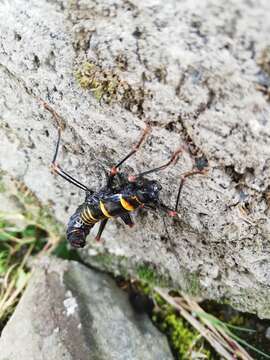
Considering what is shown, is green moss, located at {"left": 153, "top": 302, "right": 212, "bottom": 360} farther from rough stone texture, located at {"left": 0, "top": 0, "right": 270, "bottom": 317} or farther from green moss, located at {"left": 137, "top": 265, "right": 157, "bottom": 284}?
rough stone texture, located at {"left": 0, "top": 0, "right": 270, "bottom": 317}

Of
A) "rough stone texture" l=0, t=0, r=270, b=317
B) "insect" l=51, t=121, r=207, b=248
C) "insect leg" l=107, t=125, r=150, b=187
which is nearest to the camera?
"rough stone texture" l=0, t=0, r=270, b=317

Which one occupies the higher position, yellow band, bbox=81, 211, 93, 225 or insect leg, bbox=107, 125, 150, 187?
insect leg, bbox=107, 125, 150, 187

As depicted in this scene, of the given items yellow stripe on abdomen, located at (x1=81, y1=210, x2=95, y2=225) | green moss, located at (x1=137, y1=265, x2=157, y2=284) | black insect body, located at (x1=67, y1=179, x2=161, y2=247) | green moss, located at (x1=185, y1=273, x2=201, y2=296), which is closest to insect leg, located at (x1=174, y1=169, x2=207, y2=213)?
black insect body, located at (x1=67, y1=179, x2=161, y2=247)

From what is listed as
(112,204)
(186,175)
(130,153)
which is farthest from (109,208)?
(186,175)

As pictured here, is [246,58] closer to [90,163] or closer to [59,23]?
[59,23]

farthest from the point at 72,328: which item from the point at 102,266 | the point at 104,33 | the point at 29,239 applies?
the point at 104,33

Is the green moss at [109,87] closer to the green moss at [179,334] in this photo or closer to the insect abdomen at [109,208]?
the insect abdomen at [109,208]
